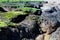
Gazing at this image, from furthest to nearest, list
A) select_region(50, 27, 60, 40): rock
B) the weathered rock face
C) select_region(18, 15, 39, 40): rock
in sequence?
select_region(18, 15, 39, 40): rock < select_region(50, 27, 60, 40): rock < the weathered rock face

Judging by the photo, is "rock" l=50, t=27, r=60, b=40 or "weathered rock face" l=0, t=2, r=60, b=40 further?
"rock" l=50, t=27, r=60, b=40

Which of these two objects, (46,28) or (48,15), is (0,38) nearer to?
(46,28)

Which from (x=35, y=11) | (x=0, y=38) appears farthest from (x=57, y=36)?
(x=35, y=11)

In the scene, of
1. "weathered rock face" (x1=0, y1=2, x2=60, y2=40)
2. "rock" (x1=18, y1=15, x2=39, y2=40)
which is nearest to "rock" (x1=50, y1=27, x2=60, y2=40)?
"weathered rock face" (x1=0, y1=2, x2=60, y2=40)

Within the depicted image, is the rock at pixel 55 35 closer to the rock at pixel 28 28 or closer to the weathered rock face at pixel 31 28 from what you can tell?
the weathered rock face at pixel 31 28

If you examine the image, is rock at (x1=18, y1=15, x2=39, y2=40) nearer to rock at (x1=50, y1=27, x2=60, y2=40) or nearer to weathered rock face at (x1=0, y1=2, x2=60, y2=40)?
weathered rock face at (x1=0, y1=2, x2=60, y2=40)

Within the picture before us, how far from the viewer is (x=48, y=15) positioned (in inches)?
539

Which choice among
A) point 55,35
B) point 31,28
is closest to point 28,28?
point 31,28

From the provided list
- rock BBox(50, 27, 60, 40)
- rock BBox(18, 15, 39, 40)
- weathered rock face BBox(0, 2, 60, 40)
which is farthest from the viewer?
rock BBox(18, 15, 39, 40)

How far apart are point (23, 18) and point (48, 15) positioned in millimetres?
1773

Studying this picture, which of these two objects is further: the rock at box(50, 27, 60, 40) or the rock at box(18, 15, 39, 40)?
the rock at box(18, 15, 39, 40)

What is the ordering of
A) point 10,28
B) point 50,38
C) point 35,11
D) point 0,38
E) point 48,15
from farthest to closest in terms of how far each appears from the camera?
point 35,11
point 48,15
point 50,38
point 10,28
point 0,38

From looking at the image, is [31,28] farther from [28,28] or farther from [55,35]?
[55,35]

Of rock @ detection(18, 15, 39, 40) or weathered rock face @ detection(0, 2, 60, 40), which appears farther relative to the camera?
rock @ detection(18, 15, 39, 40)
